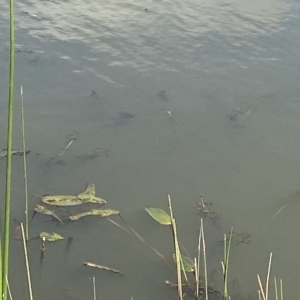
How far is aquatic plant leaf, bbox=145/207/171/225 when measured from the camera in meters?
2.49

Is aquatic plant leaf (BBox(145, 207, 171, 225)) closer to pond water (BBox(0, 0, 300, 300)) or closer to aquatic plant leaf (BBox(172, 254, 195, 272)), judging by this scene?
pond water (BBox(0, 0, 300, 300))

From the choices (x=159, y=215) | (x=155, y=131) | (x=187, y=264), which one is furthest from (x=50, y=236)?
(x=155, y=131)

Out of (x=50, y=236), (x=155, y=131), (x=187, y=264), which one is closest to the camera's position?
(x=187, y=264)

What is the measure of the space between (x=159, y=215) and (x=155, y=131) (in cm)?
96

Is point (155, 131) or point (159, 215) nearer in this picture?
point (159, 215)

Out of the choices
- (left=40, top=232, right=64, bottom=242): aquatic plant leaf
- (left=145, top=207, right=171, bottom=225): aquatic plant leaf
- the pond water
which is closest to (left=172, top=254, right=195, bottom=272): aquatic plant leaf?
the pond water

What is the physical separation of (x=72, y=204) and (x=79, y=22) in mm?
2677

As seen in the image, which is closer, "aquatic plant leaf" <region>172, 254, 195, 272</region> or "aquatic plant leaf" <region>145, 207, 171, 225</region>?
"aquatic plant leaf" <region>172, 254, 195, 272</region>

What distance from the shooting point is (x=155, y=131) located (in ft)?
11.1

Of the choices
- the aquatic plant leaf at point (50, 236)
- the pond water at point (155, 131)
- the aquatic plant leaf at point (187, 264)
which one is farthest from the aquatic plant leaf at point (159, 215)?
the aquatic plant leaf at point (50, 236)

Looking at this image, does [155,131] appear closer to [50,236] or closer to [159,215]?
[159,215]

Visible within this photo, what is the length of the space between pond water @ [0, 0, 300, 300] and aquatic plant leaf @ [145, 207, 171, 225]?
0.10m

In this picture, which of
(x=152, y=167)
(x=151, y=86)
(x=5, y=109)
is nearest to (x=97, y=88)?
(x=151, y=86)

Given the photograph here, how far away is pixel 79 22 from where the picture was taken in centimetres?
480
